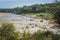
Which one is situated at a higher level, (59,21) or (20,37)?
(20,37)

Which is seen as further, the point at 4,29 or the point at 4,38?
the point at 4,29

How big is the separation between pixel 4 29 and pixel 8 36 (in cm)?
138

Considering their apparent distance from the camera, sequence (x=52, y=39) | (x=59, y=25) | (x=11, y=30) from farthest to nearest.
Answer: (x=59, y=25) → (x=11, y=30) → (x=52, y=39)

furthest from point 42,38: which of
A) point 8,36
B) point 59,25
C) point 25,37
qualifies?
point 59,25

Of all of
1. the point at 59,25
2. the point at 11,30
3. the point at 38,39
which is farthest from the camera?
the point at 59,25

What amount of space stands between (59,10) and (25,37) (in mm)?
24737

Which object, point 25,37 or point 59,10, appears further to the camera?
point 59,10

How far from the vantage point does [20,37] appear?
14.8 metres

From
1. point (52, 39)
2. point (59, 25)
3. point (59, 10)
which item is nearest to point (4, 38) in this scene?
point (52, 39)

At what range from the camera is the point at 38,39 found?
1415cm

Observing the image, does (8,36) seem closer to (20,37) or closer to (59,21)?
(20,37)

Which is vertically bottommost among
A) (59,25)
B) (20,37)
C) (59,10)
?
(59,25)

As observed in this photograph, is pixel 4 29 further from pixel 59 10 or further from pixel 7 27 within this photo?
pixel 59 10

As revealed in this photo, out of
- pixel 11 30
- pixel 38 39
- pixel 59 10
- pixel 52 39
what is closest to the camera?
pixel 38 39
